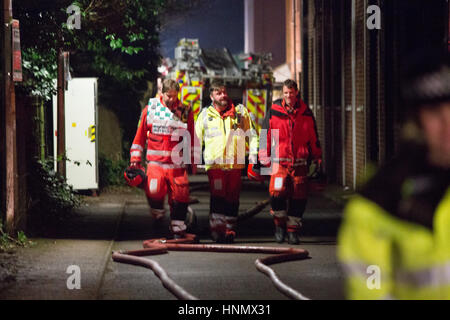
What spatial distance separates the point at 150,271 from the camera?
948cm

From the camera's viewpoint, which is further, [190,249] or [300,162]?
[300,162]

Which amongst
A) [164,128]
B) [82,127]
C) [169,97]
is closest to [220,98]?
[169,97]

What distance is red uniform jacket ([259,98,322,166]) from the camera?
11.5 m

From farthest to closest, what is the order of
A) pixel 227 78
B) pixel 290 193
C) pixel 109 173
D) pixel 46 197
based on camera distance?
pixel 227 78
pixel 109 173
pixel 46 197
pixel 290 193

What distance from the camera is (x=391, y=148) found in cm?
1661

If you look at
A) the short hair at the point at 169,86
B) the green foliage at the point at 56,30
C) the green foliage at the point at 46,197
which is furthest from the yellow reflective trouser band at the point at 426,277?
the green foliage at the point at 46,197

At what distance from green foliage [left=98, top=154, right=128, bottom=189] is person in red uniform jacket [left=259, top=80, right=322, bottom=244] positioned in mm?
8660

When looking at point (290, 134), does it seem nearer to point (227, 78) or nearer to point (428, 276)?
point (428, 276)

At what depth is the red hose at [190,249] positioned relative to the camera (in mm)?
8320

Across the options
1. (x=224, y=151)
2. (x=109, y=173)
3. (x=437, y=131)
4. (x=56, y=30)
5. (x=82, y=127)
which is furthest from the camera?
(x=109, y=173)

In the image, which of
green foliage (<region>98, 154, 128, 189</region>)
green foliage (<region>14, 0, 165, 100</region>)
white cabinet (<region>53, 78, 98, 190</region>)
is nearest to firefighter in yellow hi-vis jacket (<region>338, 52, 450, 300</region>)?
green foliage (<region>14, 0, 165, 100</region>)

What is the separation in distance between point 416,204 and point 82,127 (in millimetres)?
15936
